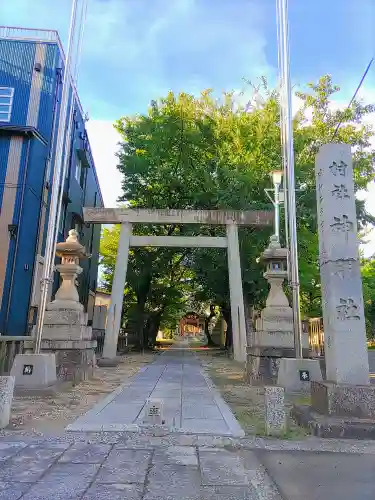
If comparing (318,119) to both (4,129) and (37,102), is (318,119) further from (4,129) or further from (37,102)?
(4,129)

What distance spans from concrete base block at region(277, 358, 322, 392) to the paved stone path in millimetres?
1626

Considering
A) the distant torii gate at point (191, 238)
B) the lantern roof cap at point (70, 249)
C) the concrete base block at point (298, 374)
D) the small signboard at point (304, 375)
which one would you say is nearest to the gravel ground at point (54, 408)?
the lantern roof cap at point (70, 249)

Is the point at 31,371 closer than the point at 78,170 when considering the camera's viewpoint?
Yes

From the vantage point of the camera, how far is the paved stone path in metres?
5.33

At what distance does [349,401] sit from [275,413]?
1056 mm

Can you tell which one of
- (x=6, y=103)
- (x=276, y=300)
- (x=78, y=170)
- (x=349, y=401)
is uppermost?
(x=6, y=103)

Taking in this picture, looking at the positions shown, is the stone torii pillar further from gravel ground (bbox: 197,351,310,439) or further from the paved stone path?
the paved stone path

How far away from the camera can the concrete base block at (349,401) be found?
17.7 feet

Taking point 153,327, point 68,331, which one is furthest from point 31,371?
point 153,327

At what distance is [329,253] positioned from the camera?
6242 millimetres

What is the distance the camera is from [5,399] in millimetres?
5426

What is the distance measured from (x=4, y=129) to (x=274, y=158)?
40.5 ft

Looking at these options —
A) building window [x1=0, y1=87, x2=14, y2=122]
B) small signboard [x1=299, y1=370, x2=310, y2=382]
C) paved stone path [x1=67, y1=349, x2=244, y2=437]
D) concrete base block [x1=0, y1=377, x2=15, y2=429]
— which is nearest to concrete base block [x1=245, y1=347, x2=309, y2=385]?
small signboard [x1=299, y1=370, x2=310, y2=382]

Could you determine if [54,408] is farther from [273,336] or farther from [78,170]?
[78,170]
